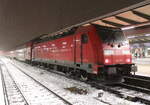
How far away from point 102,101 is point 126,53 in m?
3.75

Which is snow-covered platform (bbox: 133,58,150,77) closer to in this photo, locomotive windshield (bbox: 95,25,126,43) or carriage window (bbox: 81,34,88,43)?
locomotive windshield (bbox: 95,25,126,43)

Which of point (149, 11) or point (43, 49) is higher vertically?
point (149, 11)

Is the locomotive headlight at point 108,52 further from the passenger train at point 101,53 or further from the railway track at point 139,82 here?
the railway track at point 139,82

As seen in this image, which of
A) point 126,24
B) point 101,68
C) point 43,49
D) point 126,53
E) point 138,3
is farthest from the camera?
point 43,49

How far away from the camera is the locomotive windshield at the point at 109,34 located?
8.57 metres

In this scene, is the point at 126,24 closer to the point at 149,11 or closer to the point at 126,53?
the point at 149,11

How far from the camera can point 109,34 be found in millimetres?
8852

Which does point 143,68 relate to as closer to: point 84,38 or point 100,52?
point 84,38

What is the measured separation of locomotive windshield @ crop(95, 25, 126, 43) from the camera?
28.1ft

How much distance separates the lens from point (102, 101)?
6.34 m

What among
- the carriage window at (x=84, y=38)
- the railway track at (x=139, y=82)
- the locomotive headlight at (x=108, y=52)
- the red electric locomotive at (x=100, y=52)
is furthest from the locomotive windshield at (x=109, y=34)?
the railway track at (x=139, y=82)

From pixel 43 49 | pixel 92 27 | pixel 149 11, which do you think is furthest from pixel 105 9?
pixel 43 49

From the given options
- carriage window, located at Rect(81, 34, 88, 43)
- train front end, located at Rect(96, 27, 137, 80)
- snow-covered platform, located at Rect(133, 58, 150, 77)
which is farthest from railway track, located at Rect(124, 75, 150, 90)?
carriage window, located at Rect(81, 34, 88, 43)

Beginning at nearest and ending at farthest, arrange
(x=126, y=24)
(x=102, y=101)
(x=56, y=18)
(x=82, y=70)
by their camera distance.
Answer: (x=102, y=101) → (x=82, y=70) → (x=56, y=18) → (x=126, y=24)
